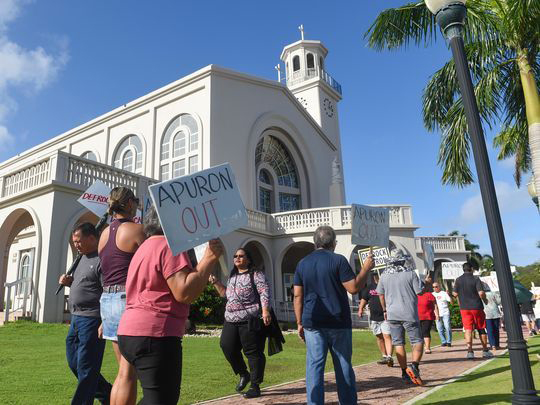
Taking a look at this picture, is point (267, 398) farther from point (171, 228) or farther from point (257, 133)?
point (257, 133)

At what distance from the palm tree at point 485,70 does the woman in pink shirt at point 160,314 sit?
304 inches

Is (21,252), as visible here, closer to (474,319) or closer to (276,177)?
(276,177)

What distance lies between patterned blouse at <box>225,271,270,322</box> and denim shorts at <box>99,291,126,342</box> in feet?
6.66

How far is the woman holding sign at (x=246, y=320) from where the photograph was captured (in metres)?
5.03

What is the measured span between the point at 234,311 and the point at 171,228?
9.08ft

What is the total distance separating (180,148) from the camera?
21.9 meters

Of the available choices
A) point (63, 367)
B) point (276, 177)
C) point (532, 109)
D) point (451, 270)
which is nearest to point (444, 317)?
point (532, 109)

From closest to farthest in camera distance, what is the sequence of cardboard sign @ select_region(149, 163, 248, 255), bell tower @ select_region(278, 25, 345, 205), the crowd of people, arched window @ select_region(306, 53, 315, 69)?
the crowd of people
cardboard sign @ select_region(149, 163, 248, 255)
bell tower @ select_region(278, 25, 345, 205)
arched window @ select_region(306, 53, 315, 69)

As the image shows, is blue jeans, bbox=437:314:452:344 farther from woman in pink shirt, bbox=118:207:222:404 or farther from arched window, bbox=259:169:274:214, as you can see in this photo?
arched window, bbox=259:169:274:214

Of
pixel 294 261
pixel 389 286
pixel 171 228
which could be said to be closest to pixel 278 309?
pixel 294 261

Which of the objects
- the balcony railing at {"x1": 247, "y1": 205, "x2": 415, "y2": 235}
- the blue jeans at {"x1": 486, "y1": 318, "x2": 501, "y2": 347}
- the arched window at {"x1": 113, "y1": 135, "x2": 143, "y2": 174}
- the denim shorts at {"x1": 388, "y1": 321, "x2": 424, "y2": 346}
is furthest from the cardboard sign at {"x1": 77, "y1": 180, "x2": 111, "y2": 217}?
the arched window at {"x1": 113, "y1": 135, "x2": 143, "y2": 174}

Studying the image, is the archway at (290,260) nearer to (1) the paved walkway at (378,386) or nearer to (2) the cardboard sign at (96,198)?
(1) the paved walkway at (378,386)

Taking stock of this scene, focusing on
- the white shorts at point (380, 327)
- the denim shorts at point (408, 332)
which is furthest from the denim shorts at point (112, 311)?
the white shorts at point (380, 327)

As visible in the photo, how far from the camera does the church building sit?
41.6 feet
